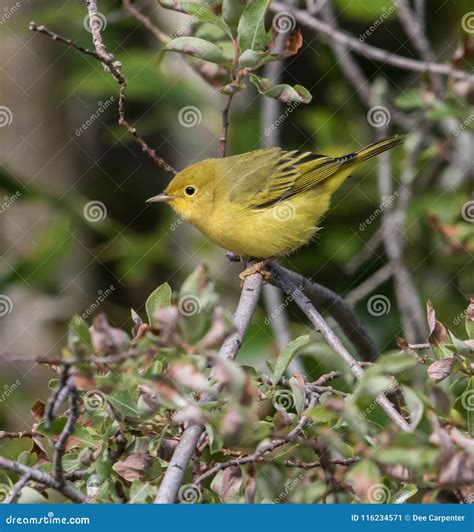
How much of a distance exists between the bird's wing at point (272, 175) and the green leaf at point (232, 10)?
51.1 inches

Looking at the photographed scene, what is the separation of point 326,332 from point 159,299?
0.61m

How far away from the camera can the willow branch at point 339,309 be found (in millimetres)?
3525

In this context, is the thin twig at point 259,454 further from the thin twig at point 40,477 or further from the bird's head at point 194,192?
the bird's head at point 194,192

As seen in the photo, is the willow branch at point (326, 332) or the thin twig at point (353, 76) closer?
the willow branch at point (326, 332)

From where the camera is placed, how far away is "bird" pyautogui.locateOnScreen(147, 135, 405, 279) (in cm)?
439

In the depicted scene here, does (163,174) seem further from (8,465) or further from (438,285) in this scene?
(8,465)

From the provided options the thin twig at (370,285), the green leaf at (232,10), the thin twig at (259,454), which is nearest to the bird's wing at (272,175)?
the thin twig at (370,285)

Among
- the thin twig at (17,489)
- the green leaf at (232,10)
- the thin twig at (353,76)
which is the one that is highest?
the green leaf at (232,10)

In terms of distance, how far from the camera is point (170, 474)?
207 centimetres

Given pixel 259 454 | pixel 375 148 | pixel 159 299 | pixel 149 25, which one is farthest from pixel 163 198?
pixel 259 454

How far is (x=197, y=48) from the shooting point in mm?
3084

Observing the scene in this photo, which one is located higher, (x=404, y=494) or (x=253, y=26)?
(x=253, y=26)

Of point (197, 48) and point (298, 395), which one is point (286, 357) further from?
point (197, 48)

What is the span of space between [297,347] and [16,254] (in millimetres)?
4016
